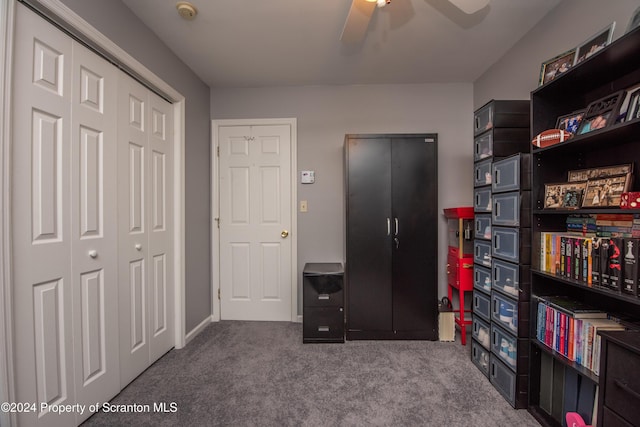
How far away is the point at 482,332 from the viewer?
1.93 m

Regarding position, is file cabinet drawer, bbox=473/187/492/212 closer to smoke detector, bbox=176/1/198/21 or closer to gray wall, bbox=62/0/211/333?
smoke detector, bbox=176/1/198/21

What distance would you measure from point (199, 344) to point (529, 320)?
2566 millimetres

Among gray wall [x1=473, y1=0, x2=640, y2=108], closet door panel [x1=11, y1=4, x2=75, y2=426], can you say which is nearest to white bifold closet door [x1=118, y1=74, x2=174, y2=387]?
closet door panel [x1=11, y1=4, x2=75, y2=426]

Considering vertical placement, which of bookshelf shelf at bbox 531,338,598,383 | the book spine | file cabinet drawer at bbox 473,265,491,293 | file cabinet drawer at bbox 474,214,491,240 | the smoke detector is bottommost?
bookshelf shelf at bbox 531,338,598,383

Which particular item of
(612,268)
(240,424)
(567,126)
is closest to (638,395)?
(612,268)

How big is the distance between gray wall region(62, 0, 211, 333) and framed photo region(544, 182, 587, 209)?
9.04 ft

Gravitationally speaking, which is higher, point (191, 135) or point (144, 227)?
point (191, 135)

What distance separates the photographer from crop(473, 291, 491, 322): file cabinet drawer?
1.85m

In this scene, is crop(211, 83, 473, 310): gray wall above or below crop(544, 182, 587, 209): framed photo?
above

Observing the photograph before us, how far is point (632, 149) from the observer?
1.28m

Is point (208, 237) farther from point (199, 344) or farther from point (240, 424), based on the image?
point (240, 424)

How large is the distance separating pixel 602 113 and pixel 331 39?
1761mm

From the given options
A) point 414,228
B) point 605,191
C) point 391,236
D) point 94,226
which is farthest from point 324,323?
point 605,191

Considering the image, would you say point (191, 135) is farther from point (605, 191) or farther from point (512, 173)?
point (605, 191)
